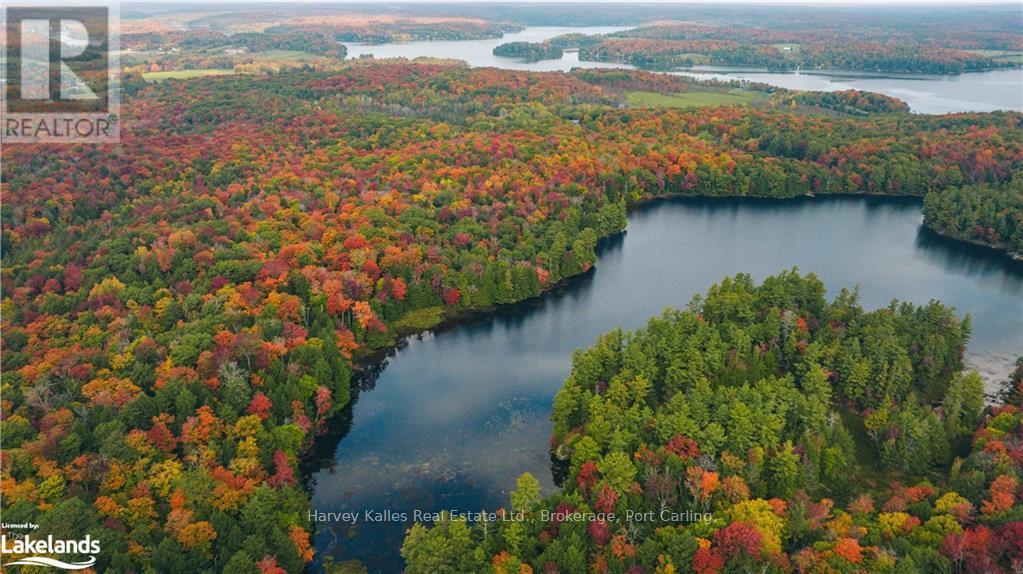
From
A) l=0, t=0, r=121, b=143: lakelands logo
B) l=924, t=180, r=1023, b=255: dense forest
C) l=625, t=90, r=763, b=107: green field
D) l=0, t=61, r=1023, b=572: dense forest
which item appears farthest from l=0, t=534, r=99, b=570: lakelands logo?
l=625, t=90, r=763, b=107: green field

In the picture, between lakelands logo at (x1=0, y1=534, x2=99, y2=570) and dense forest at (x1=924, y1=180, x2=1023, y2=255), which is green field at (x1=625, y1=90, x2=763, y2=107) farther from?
lakelands logo at (x1=0, y1=534, x2=99, y2=570)

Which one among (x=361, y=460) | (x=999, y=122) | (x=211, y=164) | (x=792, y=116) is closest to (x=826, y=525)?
(x=361, y=460)

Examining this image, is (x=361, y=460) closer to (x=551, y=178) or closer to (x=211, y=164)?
(x=551, y=178)

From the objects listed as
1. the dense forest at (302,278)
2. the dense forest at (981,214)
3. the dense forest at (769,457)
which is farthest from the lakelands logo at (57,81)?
the dense forest at (981,214)

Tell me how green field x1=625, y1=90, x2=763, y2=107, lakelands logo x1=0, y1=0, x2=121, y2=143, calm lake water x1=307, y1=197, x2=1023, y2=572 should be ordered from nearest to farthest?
calm lake water x1=307, y1=197, x2=1023, y2=572, lakelands logo x1=0, y1=0, x2=121, y2=143, green field x1=625, y1=90, x2=763, y2=107

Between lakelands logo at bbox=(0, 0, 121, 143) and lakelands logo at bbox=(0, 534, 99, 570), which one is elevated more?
lakelands logo at bbox=(0, 0, 121, 143)

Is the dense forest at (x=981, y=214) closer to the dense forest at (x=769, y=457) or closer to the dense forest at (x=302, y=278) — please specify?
the dense forest at (x=302, y=278)
